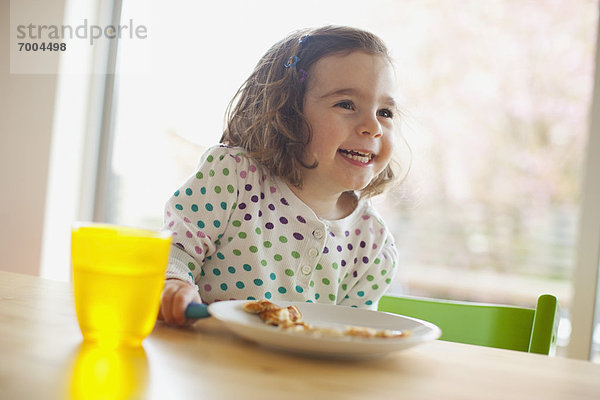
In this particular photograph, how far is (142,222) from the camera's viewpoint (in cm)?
272

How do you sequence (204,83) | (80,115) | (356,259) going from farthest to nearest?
(204,83)
(80,115)
(356,259)

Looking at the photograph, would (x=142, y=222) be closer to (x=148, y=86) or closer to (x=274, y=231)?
(x=148, y=86)

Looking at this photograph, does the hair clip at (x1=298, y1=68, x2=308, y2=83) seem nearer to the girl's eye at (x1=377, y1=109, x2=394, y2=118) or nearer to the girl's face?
the girl's face

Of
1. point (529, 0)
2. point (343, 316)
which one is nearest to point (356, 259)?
point (343, 316)

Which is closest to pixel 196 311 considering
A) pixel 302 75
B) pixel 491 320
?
pixel 491 320

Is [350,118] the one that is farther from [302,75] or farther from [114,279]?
[114,279]

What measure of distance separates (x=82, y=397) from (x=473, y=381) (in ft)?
1.10

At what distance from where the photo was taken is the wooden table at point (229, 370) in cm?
42

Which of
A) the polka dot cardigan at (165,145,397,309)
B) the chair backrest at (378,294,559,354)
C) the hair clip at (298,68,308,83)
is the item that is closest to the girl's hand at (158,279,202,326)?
the polka dot cardigan at (165,145,397,309)

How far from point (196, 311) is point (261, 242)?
0.50m

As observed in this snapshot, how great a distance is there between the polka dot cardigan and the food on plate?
347mm

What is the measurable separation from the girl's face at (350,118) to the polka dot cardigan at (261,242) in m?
0.10

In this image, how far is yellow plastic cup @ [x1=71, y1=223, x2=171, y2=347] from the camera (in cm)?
52

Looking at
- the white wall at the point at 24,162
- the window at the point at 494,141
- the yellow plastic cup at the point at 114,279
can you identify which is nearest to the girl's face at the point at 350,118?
the yellow plastic cup at the point at 114,279
